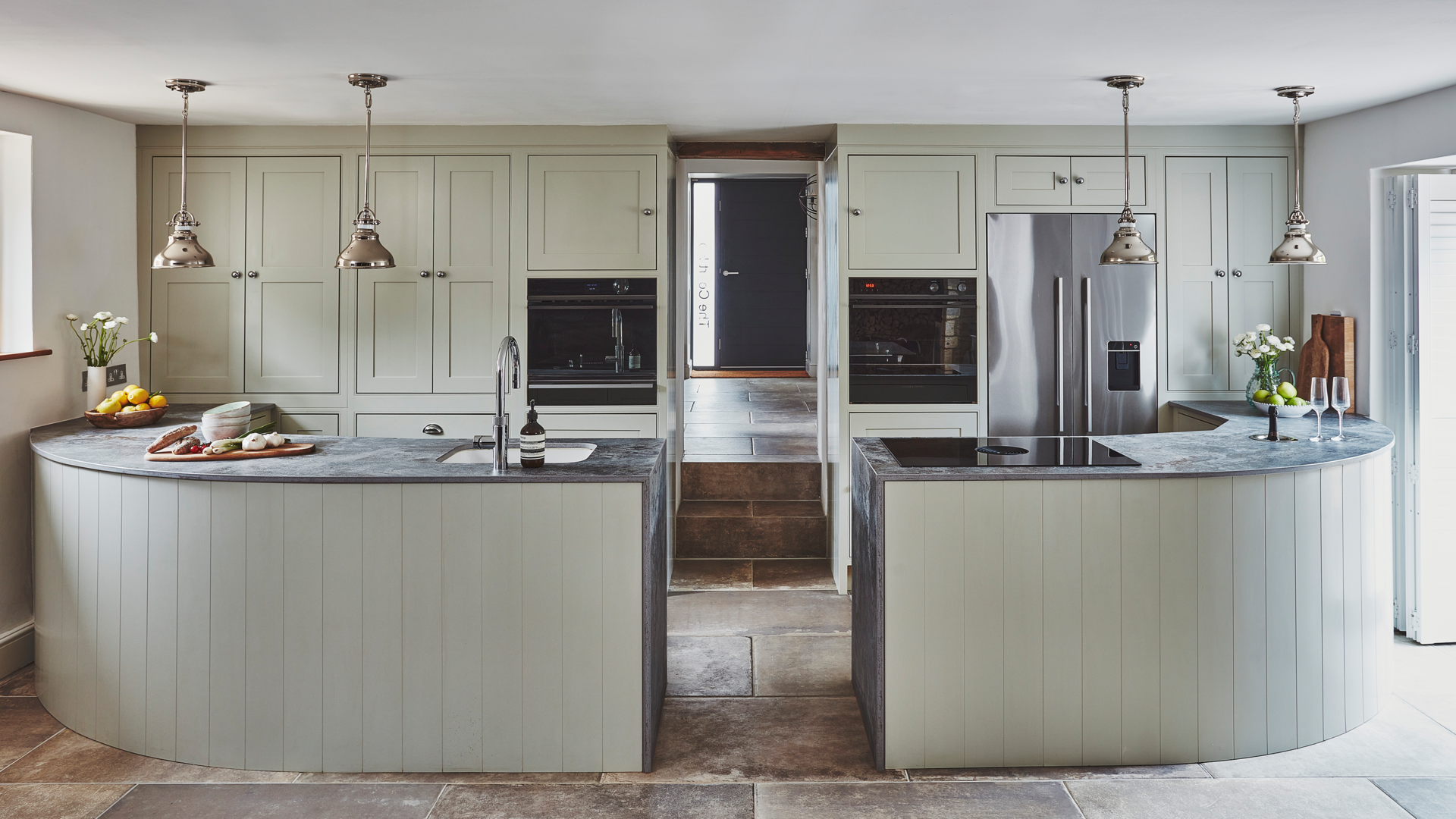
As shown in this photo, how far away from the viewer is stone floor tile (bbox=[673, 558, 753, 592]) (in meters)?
4.96

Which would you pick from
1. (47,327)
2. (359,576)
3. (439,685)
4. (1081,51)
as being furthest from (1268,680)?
(47,327)

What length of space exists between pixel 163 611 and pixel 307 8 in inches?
73.1

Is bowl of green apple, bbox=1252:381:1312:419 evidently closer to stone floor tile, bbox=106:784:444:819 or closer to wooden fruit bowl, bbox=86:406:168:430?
stone floor tile, bbox=106:784:444:819

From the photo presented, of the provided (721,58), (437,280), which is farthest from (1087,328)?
(437,280)

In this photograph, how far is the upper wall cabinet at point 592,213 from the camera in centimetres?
471

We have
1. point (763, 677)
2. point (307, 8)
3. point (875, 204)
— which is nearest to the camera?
point (307, 8)

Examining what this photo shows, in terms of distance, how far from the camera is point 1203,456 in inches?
124

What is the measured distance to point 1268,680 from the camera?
116 inches

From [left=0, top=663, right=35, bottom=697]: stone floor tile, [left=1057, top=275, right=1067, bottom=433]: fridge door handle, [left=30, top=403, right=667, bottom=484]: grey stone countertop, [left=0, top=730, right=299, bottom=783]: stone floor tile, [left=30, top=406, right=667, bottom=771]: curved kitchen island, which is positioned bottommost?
[left=0, top=730, right=299, bottom=783]: stone floor tile

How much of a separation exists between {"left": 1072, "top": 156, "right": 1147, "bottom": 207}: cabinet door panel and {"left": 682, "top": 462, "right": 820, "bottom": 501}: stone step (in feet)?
6.93

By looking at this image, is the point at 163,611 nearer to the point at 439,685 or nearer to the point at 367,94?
the point at 439,685

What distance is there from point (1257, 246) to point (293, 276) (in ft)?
15.7

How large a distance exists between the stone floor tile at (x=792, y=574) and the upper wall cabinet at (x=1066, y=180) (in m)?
2.13

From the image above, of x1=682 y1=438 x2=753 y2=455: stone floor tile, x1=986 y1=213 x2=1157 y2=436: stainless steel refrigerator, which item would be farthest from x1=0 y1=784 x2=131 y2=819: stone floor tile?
x1=986 y1=213 x2=1157 y2=436: stainless steel refrigerator
